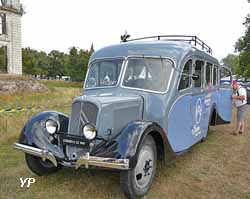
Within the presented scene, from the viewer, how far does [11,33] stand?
95.3ft

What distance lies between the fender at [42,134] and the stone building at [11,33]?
86.1 feet

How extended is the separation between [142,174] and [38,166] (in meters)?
1.79

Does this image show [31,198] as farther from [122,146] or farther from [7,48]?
[7,48]

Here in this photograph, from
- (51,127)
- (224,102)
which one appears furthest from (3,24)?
(51,127)

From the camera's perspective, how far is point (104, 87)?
5.06m

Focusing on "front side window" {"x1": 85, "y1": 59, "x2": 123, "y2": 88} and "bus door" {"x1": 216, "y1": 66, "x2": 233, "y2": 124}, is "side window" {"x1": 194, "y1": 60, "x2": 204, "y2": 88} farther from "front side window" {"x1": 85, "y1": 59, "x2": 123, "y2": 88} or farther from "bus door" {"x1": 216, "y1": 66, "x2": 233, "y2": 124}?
"bus door" {"x1": 216, "y1": 66, "x2": 233, "y2": 124}

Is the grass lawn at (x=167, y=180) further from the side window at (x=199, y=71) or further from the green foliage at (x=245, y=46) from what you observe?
the green foliage at (x=245, y=46)

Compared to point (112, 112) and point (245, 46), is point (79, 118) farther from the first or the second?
point (245, 46)

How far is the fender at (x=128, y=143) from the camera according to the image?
11.7 ft

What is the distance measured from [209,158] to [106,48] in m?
3.18

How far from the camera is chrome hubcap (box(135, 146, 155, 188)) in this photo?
3.93m

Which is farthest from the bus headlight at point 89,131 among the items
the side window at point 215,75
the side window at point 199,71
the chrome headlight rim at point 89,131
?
the side window at point 215,75

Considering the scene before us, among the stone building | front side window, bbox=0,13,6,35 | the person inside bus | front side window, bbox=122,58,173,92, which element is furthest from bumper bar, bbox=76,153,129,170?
front side window, bbox=0,13,6,35

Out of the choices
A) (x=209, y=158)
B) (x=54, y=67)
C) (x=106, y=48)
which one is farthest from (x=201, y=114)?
(x=54, y=67)
